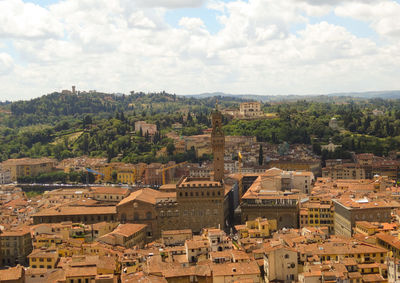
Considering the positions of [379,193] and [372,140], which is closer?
[379,193]

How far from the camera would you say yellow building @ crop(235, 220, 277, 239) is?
42.3 m

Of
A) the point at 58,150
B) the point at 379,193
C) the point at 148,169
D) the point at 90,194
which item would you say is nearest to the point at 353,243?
the point at 379,193

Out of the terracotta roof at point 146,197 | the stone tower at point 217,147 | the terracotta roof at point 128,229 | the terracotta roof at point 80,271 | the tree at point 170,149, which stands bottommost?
the terracotta roof at point 80,271

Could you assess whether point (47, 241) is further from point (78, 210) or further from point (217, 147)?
point (217, 147)

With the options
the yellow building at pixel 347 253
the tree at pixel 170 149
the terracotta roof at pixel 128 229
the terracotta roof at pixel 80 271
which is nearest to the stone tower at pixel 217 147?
the terracotta roof at pixel 128 229

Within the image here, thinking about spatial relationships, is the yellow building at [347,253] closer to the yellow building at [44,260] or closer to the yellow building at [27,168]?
the yellow building at [44,260]

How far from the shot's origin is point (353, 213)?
1698 inches

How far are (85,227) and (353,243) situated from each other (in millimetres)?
23355

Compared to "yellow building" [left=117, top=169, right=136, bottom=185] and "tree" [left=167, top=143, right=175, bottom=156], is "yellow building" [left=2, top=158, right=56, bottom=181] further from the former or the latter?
"tree" [left=167, top=143, right=175, bottom=156]

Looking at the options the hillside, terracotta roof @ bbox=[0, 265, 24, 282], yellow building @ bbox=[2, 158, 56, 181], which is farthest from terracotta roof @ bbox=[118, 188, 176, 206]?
yellow building @ bbox=[2, 158, 56, 181]

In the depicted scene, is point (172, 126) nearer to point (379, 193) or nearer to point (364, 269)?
point (379, 193)

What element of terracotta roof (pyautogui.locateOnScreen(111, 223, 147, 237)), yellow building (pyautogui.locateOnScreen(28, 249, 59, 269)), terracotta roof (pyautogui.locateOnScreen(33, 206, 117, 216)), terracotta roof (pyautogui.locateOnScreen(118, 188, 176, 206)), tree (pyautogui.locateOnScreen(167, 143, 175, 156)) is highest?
tree (pyautogui.locateOnScreen(167, 143, 175, 156))

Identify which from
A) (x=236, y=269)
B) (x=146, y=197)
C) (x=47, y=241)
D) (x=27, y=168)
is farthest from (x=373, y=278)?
(x=27, y=168)

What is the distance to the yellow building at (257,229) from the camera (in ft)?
139
